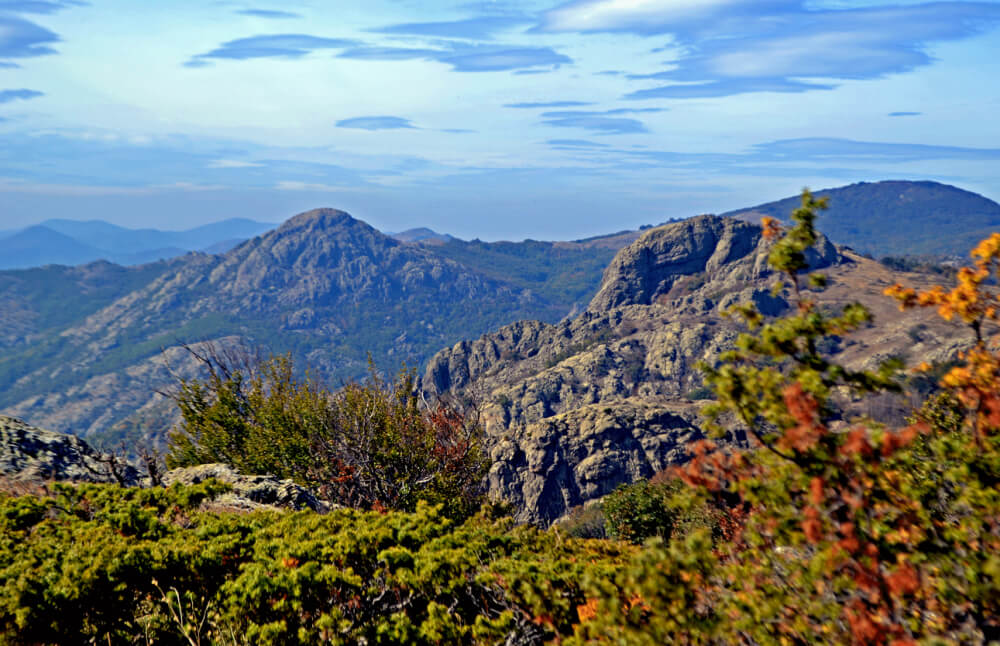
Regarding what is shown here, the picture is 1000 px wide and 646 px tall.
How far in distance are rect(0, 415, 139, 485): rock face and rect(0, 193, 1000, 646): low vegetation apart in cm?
916

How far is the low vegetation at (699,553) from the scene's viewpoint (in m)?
6.41

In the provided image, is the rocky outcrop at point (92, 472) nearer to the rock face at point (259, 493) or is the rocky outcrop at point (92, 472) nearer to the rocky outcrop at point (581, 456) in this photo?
the rock face at point (259, 493)

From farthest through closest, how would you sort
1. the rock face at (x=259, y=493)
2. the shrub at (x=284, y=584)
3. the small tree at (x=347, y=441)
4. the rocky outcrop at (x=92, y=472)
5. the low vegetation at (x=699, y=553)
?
the small tree at (x=347, y=441)
the rocky outcrop at (x=92, y=472)
the rock face at (x=259, y=493)
the shrub at (x=284, y=584)
the low vegetation at (x=699, y=553)

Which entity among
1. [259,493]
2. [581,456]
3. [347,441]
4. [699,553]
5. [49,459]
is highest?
[699,553]

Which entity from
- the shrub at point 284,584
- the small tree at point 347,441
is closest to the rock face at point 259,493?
the small tree at point 347,441

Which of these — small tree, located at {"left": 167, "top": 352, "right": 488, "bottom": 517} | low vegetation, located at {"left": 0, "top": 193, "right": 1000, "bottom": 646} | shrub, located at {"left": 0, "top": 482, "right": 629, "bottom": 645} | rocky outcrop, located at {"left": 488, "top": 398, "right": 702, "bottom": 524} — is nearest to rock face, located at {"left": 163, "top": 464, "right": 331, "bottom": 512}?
small tree, located at {"left": 167, "top": 352, "right": 488, "bottom": 517}

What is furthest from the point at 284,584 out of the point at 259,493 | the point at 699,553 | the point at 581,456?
the point at 581,456

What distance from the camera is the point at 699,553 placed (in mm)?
6965

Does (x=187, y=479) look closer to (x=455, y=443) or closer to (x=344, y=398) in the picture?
(x=344, y=398)

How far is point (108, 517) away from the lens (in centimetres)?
1412

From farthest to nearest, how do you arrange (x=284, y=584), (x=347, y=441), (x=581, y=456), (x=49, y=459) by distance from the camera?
(x=581, y=456), (x=49, y=459), (x=347, y=441), (x=284, y=584)

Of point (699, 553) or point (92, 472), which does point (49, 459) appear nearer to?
point (92, 472)

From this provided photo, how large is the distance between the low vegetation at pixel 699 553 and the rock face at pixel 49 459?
9.16 metres

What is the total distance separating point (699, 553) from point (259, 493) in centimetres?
2006
